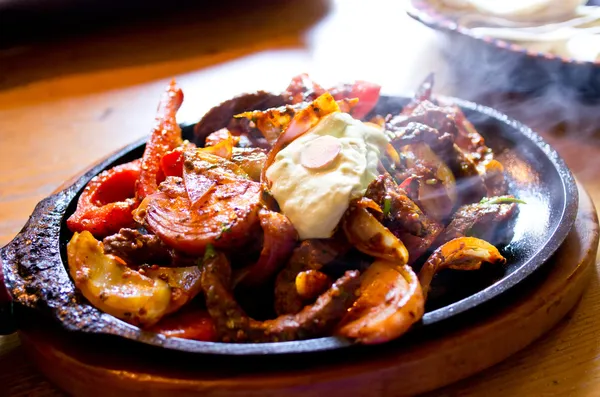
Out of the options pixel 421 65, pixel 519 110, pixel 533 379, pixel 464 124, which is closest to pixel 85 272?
pixel 533 379

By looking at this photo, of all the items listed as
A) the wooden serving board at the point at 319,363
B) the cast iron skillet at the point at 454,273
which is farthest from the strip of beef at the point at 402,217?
the wooden serving board at the point at 319,363

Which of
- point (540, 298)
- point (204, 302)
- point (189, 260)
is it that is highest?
point (189, 260)

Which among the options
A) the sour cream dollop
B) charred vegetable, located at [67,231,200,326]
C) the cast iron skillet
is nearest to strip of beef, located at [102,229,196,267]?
charred vegetable, located at [67,231,200,326]

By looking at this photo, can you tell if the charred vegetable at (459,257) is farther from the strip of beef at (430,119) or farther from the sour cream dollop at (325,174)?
the strip of beef at (430,119)

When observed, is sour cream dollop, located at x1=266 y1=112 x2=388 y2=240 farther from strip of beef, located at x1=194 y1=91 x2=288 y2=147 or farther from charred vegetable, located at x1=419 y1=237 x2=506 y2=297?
strip of beef, located at x1=194 y1=91 x2=288 y2=147

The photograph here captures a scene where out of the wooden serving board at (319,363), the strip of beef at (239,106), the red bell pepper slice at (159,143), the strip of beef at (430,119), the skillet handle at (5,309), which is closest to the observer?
the wooden serving board at (319,363)

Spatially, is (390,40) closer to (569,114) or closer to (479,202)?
(569,114)
